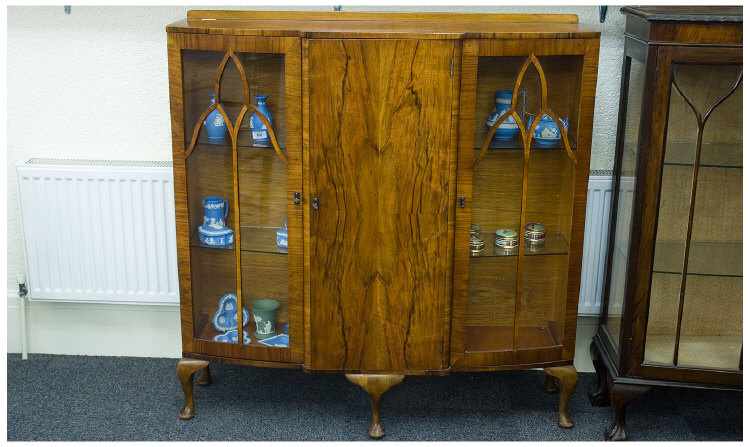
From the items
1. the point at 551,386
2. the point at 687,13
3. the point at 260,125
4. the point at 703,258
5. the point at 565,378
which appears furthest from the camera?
the point at 551,386

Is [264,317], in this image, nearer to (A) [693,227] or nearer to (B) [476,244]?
(B) [476,244]

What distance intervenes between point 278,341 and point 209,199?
454mm

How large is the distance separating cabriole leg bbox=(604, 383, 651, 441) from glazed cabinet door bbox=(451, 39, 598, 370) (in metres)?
0.16

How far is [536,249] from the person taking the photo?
240 cm

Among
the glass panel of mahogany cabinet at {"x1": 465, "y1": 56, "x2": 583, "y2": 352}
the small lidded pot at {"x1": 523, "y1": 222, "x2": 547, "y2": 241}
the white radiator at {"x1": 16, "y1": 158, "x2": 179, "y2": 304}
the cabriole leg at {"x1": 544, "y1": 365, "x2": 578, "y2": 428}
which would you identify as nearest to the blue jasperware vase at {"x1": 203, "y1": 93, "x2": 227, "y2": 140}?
the white radiator at {"x1": 16, "y1": 158, "x2": 179, "y2": 304}

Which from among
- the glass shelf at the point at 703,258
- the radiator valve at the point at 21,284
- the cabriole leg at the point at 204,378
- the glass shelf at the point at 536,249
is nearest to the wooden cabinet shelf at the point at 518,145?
the glass shelf at the point at 536,249

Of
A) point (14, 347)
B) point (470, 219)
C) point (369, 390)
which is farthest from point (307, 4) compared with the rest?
point (14, 347)

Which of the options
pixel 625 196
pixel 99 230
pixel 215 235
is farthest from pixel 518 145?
pixel 99 230

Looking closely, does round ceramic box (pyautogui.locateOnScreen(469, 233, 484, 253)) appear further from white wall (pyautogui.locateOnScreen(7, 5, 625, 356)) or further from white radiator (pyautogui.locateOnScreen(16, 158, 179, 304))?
white radiator (pyautogui.locateOnScreen(16, 158, 179, 304))

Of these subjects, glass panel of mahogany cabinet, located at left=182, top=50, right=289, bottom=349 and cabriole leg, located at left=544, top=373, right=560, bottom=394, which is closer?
glass panel of mahogany cabinet, located at left=182, top=50, right=289, bottom=349

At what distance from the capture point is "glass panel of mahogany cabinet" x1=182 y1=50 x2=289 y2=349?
7.25 ft

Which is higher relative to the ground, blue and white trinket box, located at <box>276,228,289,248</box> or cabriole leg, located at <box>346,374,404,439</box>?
blue and white trinket box, located at <box>276,228,289,248</box>

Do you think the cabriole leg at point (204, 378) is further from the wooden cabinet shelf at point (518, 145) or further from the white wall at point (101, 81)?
the wooden cabinet shelf at point (518, 145)

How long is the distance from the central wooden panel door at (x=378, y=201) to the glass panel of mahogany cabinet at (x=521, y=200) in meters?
0.12
